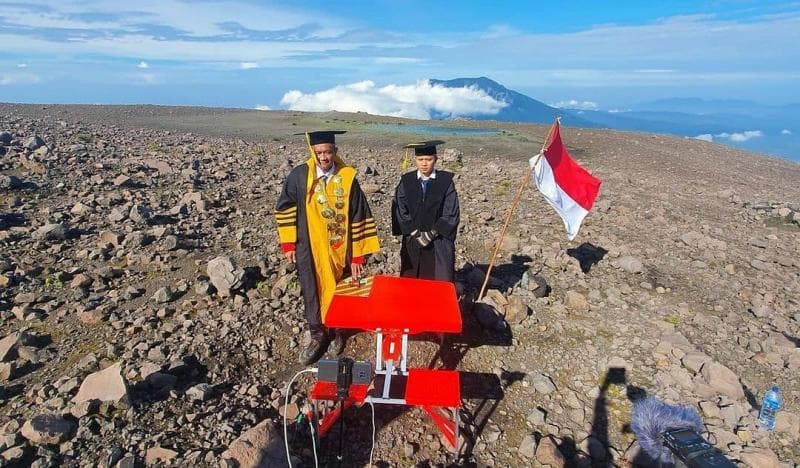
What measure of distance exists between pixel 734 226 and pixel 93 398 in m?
9.44

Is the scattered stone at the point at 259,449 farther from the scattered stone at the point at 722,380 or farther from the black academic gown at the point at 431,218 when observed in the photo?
the scattered stone at the point at 722,380

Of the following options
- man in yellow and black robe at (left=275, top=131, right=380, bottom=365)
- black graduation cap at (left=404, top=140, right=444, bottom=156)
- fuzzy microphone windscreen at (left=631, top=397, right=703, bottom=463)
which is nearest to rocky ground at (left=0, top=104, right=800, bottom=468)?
man in yellow and black robe at (left=275, top=131, right=380, bottom=365)

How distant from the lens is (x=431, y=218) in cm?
458

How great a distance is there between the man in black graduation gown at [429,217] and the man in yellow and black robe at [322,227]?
1.39 feet

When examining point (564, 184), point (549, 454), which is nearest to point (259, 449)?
point (549, 454)

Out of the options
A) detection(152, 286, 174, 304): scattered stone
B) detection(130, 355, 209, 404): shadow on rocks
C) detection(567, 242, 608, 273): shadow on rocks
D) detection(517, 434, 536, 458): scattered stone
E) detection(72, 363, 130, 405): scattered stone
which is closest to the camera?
detection(72, 363, 130, 405): scattered stone

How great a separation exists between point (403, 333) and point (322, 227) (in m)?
1.34

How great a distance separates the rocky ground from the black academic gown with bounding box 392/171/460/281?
30.8 inches

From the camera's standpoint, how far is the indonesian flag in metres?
5.00

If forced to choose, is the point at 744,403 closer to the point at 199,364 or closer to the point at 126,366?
the point at 199,364

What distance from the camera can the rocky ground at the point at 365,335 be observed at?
133 inches

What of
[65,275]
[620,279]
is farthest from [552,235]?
[65,275]

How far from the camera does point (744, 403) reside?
3.83 m

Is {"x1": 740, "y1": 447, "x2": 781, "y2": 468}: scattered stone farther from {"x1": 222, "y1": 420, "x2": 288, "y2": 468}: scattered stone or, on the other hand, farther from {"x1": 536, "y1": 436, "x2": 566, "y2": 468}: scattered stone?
{"x1": 222, "y1": 420, "x2": 288, "y2": 468}: scattered stone
